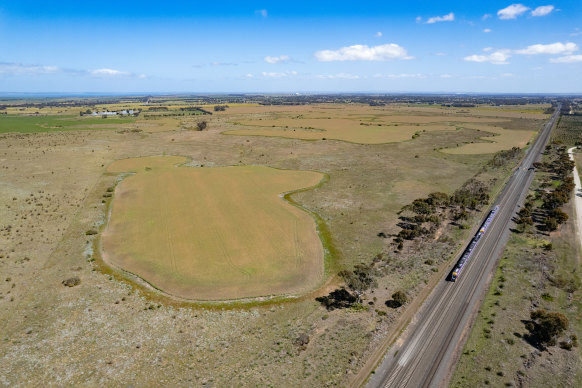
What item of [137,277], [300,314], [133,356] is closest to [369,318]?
[300,314]

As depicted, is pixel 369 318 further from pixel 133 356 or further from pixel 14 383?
pixel 14 383

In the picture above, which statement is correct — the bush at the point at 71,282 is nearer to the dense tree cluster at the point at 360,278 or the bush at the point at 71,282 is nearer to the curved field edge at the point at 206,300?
the curved field edge at the point at 206,300

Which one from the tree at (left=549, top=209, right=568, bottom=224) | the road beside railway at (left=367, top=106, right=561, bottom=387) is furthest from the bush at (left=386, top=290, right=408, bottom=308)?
the tree at (left=549, top=209, right=568, bottom=224)

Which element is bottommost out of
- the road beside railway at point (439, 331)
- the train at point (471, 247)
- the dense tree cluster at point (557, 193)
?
the road beside railway at point (439, 331)

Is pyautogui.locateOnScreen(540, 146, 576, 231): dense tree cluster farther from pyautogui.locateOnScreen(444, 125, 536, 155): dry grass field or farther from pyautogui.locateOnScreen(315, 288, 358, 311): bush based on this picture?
pyautogui.locateOnScreen(315, 288, 358, 311): bush

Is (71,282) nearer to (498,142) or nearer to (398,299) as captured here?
(398,299)

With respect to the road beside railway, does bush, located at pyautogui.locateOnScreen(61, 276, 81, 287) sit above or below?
above

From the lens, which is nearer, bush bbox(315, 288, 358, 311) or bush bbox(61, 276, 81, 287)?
bush bbox(315, 288, 358, 311)

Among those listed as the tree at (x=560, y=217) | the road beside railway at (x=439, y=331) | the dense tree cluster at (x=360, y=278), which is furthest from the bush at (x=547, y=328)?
the tree at (x=560, y=217)

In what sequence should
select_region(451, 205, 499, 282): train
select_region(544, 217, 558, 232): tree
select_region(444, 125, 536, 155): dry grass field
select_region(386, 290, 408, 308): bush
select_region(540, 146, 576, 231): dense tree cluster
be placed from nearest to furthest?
select_region(386, 290, 408, 308): bush
select_region(451, 205, 499, 282): train
select_region(544, 217, 558, 232): tree
select_region(540, 146, 576, 231): dense tree cluster
select_region(444, 125, 536, 155): dry grass field
